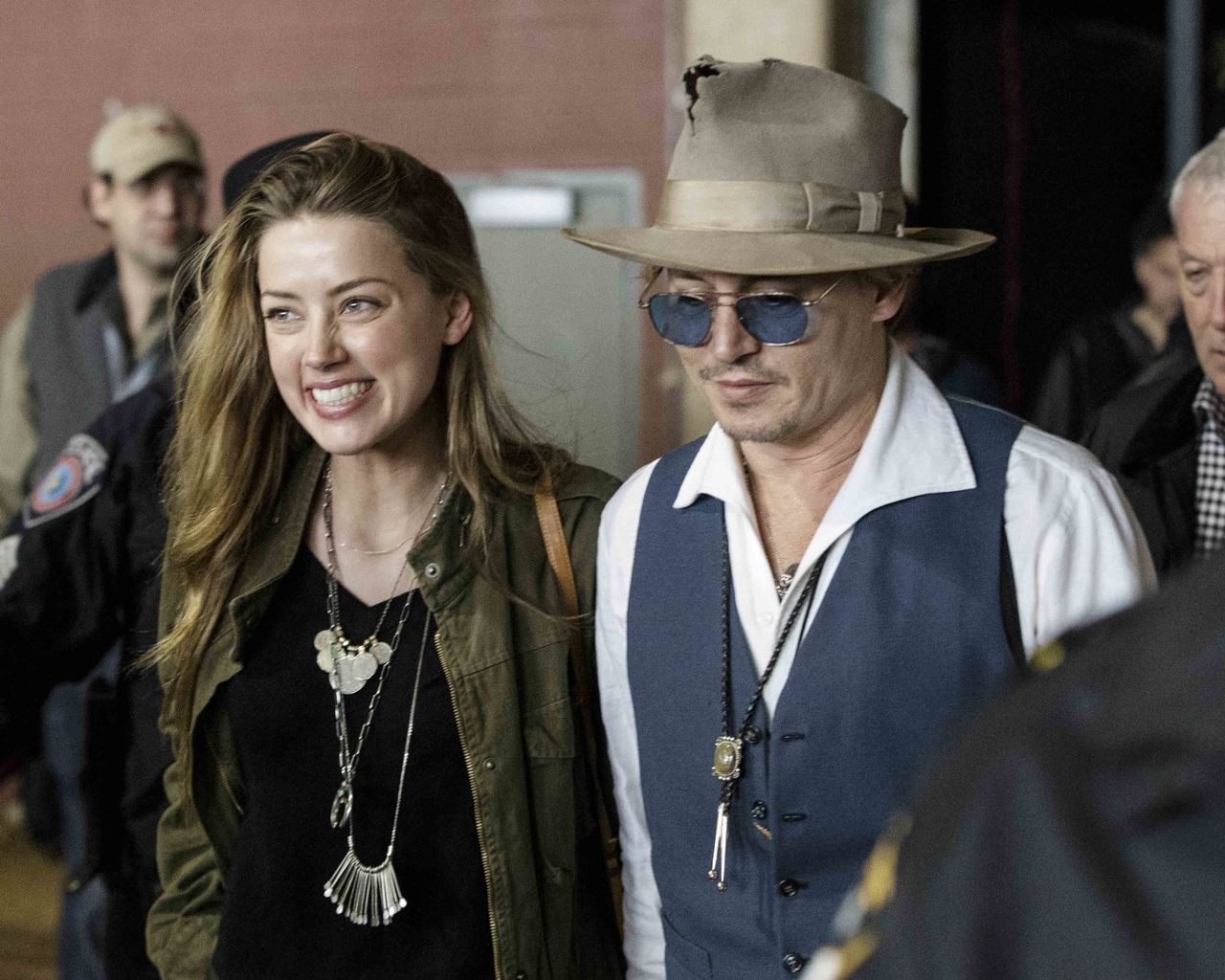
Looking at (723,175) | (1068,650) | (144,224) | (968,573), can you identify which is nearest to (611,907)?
(968,573)

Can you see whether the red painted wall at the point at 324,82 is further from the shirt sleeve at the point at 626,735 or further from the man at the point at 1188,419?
the shirt sleeve at the point at 626,735

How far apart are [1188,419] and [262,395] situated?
1520 millimetres

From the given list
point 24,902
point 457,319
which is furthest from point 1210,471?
point 24,902

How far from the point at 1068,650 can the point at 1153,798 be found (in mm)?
110

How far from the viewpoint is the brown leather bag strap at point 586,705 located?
2.23 meters

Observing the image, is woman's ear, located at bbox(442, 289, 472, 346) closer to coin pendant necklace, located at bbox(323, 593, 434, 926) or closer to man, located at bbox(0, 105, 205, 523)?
coin pendant necklace, located at bbox(323, 593, 434, 926)

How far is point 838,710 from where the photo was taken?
1851 millimetres

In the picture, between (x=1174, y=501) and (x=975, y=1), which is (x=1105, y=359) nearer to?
(x=975, y=1)

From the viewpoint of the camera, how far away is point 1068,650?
27.3 inches

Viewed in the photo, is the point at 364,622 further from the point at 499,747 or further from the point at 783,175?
the point at 783,175

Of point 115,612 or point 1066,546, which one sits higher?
point 1066,546

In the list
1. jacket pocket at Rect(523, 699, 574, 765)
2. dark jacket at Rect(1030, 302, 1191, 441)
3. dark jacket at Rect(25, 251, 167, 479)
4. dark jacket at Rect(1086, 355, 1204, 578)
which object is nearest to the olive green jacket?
jacket pocket at Rect(523, 699, 574, 765)

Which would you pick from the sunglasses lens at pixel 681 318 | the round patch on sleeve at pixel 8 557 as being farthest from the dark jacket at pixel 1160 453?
the round patch on sleeve at pixel 8 557

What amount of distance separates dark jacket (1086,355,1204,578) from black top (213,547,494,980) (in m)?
1.20
